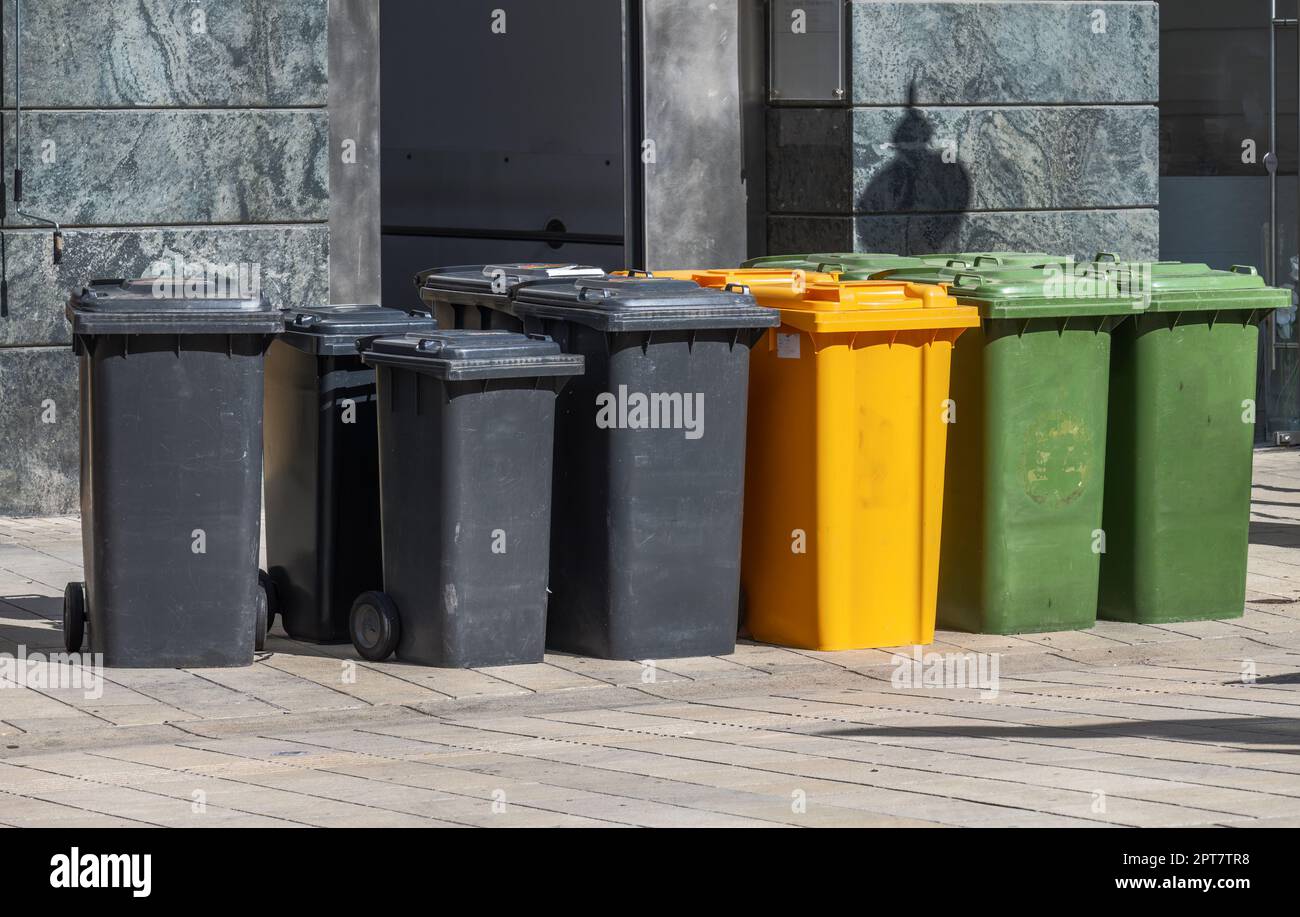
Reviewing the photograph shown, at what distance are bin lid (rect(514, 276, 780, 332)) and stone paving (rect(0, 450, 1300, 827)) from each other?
1.14 m

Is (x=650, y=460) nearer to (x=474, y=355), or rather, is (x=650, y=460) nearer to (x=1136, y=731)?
(x=474, y=355)

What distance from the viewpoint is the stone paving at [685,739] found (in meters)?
5.70

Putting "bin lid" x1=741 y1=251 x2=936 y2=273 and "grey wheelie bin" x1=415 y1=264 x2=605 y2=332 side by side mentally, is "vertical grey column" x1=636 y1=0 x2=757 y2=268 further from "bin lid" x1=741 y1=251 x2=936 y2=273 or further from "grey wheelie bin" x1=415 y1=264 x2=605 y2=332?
"grey wheelie bin" x1=415 y1=264 x2=605 y2=332

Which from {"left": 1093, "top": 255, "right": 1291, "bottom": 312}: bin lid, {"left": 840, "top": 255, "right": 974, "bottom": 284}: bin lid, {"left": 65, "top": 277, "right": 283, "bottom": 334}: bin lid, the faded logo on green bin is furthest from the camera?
{"left": 840, "top": 255, "right": 974, "bottom": 284}: bin lid

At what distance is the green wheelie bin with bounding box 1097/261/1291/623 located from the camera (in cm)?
833

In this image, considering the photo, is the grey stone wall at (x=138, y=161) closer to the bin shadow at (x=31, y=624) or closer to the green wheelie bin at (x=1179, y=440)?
the bin shadow at (x=31, y=624)

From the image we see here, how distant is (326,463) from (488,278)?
0.97 m

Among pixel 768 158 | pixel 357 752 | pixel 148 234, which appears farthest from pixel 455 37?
pixel 357 752

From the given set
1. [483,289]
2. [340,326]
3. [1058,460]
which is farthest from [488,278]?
[1058,460]

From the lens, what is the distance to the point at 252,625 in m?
7.56

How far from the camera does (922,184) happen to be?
12609 mm

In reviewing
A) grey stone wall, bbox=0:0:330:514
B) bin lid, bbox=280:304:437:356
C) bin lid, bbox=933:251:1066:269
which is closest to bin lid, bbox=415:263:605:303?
bin lid, bbox=280:304:437:356

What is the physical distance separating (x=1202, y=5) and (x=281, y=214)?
6.11 metres

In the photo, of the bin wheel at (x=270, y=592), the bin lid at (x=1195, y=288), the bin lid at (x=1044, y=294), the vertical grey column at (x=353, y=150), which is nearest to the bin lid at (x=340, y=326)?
the bin wheel at (x=270, y=592)
